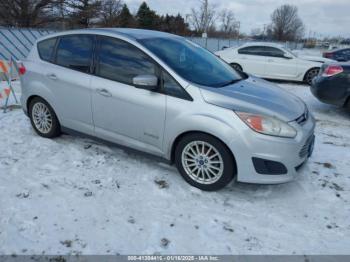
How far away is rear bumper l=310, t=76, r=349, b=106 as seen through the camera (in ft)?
20.7

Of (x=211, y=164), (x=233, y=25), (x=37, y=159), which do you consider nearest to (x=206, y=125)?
(x=211, y=164)

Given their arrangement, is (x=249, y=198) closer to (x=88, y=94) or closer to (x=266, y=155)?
(x=266, y=155)

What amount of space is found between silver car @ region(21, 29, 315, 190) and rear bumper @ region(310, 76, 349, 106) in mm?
3094

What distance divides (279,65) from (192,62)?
793 cm

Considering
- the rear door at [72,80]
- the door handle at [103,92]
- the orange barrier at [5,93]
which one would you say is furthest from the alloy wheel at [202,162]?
the orange barrier at [5,93]

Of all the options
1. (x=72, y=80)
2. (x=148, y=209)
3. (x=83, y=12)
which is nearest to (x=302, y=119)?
(x=148, y=209)

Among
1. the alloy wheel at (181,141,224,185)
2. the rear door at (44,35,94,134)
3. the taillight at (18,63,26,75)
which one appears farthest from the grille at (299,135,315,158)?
the taillight at (18,63,26,75)

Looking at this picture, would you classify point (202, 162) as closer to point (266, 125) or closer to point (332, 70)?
point (266, 125)

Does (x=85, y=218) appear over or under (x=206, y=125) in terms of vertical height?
under

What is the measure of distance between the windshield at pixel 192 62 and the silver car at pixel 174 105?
0.06ft

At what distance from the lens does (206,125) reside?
3.14 m

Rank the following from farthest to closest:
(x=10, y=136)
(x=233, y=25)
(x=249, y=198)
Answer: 1. (x=233, y=25)
2. (x=10, y=136)
3. (x=249, y=198)

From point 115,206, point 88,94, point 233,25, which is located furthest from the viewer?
point 233,25

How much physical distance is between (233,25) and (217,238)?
3233 inches
